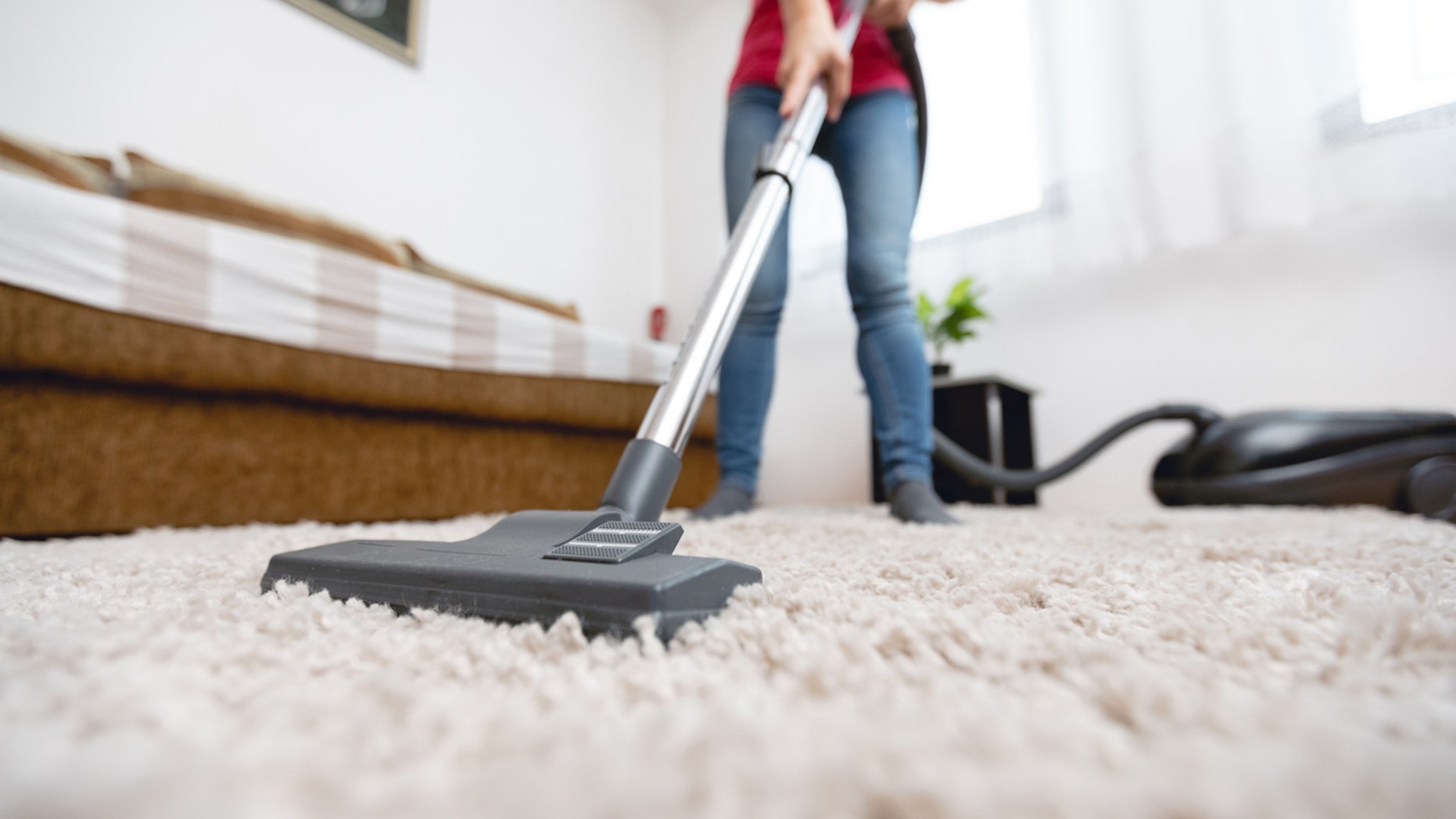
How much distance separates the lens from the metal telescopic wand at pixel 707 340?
44 cm

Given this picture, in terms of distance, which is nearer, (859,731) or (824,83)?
(859,731)

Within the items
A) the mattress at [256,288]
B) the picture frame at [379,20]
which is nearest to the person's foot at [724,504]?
the mattress at [256,288]

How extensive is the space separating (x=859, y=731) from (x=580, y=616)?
0.44 feet

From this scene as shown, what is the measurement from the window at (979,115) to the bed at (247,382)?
118 centimetres

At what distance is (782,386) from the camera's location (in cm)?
231

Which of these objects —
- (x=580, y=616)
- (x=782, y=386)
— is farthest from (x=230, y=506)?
(x=782, y=386)

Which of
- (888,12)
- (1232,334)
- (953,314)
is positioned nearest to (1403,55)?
(1232,334)

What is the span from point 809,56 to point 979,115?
50.7 inches

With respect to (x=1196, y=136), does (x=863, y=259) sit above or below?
below

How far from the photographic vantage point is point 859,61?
0.97 m

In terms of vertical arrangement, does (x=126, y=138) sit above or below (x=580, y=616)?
above

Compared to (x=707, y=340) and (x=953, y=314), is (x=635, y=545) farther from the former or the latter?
(x=953, y=314)

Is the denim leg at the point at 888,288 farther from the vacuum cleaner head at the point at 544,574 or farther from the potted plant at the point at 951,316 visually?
the potted plant at the point at 951,316

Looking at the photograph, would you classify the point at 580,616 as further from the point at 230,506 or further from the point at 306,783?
the point at 230,506
